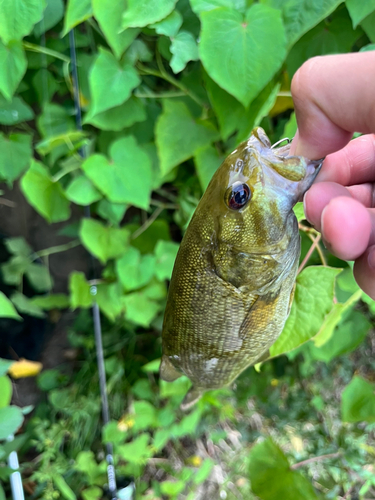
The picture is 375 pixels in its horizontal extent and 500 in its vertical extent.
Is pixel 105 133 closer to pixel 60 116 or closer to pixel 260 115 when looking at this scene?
pixel 60 116

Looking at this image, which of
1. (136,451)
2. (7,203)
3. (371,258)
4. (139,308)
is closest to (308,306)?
(371,258)

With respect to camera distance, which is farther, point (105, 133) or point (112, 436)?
point (112, 436)

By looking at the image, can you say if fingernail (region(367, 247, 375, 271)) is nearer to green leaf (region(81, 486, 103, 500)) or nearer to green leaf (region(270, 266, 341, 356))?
green leaf (region(270, 266, 341, 356))

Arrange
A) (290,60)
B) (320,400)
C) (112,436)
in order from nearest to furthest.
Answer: (290,60) → (112,436) → (320,400)

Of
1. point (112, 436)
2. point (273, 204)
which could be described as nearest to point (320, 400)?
point (112, 436)

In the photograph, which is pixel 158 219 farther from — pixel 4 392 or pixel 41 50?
pixel 4 392

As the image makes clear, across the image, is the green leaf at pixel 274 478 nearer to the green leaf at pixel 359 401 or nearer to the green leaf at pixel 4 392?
the green leaf at pixel 359 401
